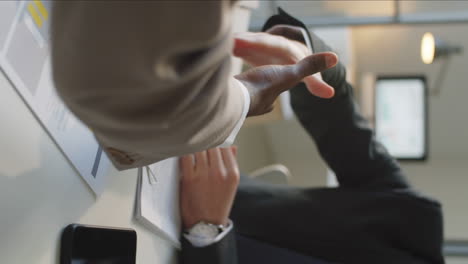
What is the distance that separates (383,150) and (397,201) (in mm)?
108

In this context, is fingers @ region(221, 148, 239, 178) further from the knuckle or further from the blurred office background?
the blurred office background

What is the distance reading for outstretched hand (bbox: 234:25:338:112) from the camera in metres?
0.52

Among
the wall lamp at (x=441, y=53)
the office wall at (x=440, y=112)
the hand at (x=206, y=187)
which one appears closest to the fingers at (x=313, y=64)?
the hand at (x=206, y=187)

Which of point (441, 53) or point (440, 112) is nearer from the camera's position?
point (441, 53)

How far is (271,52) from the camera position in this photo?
2.14 feet

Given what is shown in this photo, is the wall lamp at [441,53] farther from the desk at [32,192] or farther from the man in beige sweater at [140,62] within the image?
the man in beige sweater at [140,62]

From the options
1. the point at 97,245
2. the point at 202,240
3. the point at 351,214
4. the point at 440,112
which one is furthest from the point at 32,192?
the point at 440,112

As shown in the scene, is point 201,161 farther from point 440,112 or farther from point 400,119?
point 440,112

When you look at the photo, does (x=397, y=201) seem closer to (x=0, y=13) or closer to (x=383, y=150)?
(x=383, y=150)

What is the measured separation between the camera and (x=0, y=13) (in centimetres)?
47

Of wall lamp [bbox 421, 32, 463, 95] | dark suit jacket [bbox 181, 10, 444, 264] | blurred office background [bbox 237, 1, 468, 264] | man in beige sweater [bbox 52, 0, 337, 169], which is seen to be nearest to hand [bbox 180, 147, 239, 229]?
dark suit jacket [bbox 181, 10, 444, 264]

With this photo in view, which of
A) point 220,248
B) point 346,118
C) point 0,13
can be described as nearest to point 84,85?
point 0,13

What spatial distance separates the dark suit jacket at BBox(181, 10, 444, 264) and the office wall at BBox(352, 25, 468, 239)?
1.44m

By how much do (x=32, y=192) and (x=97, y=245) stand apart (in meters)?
0.11
